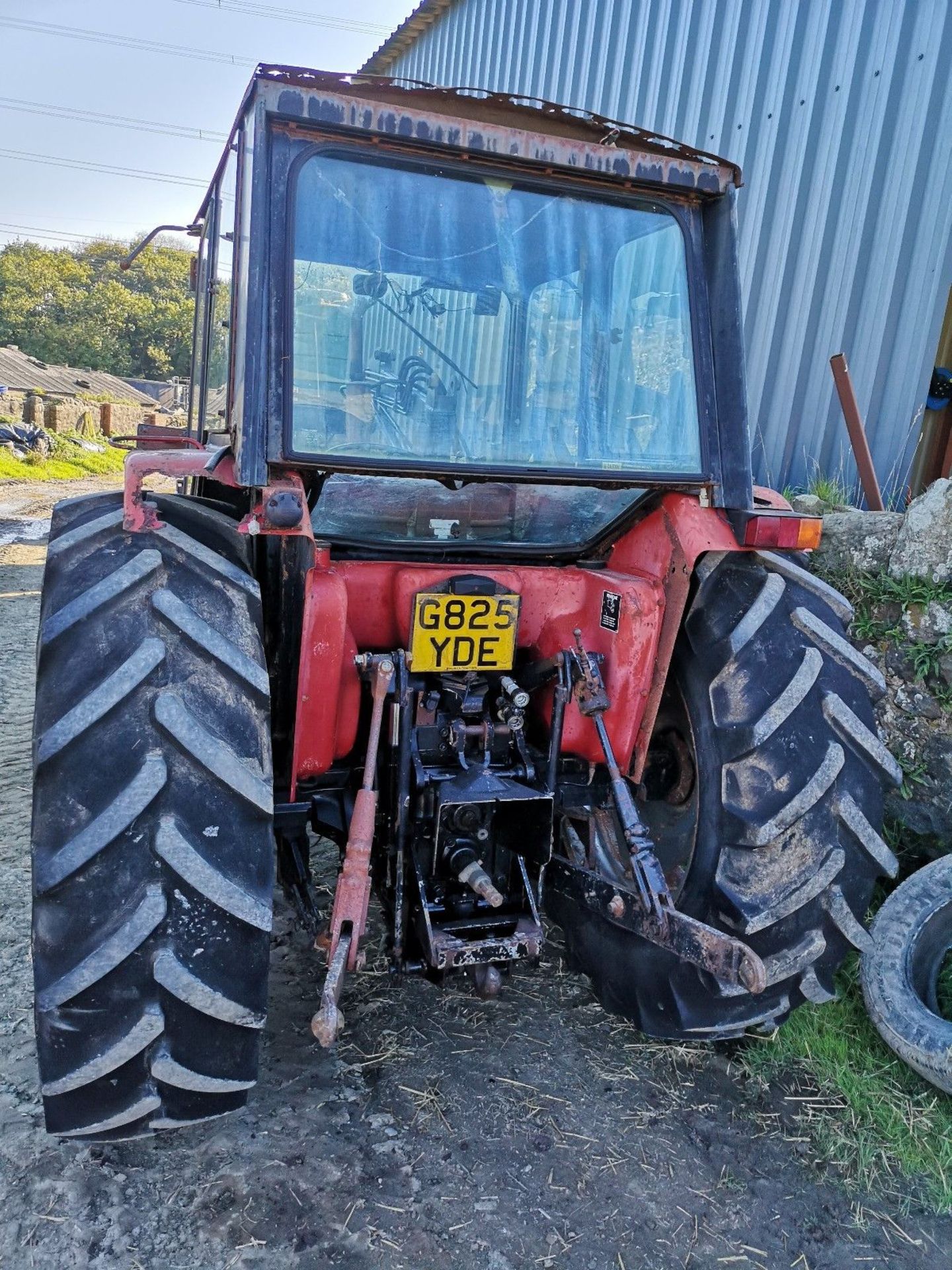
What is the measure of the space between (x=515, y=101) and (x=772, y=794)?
1.81 m

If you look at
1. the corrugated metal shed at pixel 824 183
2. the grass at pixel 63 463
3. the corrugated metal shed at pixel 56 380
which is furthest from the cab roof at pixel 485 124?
the corrugated metal shed at pixel 56 380

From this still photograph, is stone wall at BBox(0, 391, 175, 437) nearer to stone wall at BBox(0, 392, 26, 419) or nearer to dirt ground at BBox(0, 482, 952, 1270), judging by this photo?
stone wall at BBox(0, 392, 26, 419)

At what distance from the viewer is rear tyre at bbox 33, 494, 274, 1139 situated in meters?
1.75

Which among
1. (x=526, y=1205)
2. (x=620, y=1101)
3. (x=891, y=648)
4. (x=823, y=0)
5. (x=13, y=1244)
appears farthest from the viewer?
(x=823, y=0)

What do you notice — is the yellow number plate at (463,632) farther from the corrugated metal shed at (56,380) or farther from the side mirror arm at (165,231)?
the corrugated metal shed at (56,380)

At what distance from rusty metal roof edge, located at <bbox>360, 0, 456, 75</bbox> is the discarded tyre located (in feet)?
31.7

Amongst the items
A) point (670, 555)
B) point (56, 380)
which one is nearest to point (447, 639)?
point (670, 555)

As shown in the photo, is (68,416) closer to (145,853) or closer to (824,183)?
(824,183)

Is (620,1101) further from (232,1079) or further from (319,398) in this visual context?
(319,398)

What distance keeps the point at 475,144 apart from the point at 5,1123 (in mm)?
2592

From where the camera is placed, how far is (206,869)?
1.81 m

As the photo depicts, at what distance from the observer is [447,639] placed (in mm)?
2535

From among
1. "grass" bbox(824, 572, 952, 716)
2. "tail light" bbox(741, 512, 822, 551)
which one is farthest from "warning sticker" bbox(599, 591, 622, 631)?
"grass" bbox(824, 572, 952, 716)

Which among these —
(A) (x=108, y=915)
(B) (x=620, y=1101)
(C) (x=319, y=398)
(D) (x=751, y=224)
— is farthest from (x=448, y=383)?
(D) (x=751, y=224)
